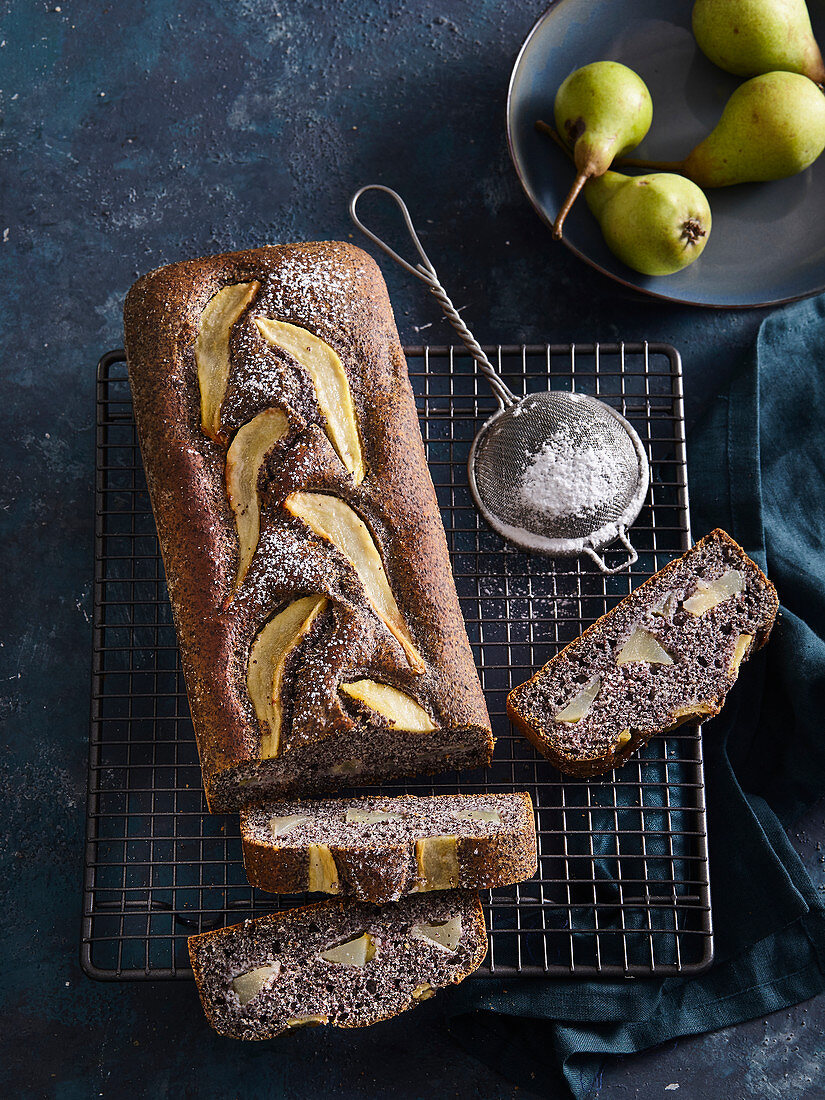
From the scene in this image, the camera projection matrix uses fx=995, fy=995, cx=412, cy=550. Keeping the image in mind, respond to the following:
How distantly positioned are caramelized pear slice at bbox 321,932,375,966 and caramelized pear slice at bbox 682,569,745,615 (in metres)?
1.36

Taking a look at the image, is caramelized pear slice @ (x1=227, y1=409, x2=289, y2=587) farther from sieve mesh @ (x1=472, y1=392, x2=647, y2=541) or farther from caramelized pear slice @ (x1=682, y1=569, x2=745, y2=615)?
caramelized pear slice @ (x1=682, y1=569, x2=745, y2=615)

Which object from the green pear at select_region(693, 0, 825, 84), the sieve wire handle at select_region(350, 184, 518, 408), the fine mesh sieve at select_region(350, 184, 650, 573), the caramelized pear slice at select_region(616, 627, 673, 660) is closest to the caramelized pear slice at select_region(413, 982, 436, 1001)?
the caramelized pear slice at select_region(616, 627, 673, 660)

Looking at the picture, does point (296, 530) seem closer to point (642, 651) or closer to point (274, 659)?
point (274, 659)

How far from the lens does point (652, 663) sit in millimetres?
3002

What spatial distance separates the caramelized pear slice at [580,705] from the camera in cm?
296

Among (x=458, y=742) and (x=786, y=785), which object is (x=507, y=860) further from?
(x=786, y=785)

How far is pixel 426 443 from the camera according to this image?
339cm

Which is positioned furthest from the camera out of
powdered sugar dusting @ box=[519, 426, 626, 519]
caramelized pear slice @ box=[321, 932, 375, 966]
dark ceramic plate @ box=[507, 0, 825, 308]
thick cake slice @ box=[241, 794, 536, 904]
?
dark ceramic plate @ box=[507, 0, 825, 308]

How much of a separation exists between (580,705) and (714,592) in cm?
56

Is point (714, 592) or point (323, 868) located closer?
point (323, 868)

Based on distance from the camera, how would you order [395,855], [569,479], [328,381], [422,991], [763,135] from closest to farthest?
[395,855]
[422,991]
[328,381]
[569,479]
[763,135]

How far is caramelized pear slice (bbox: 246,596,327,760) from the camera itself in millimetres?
2680

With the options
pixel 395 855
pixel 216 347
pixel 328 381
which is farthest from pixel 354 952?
pixel 216 347

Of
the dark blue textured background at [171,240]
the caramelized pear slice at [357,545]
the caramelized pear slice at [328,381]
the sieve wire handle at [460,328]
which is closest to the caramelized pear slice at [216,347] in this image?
the caramelized pear slice at [328,381]
